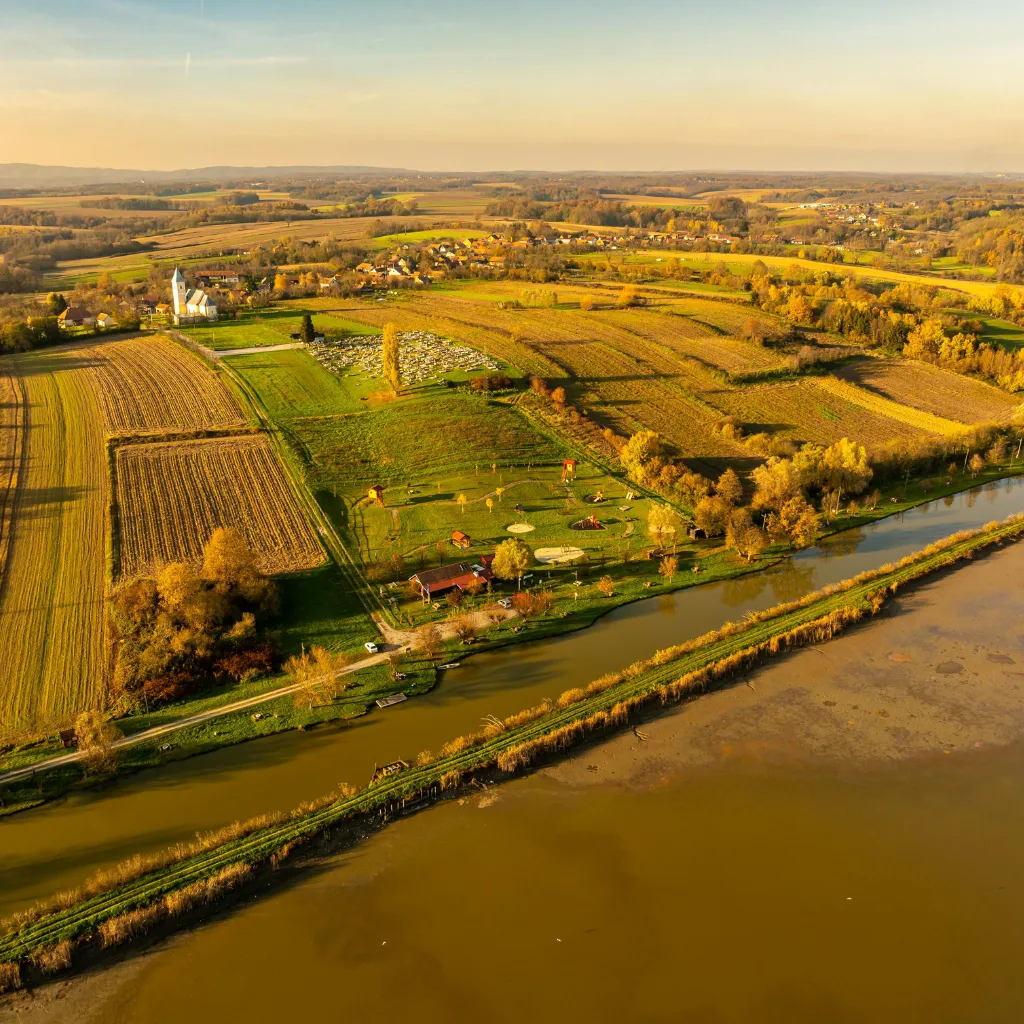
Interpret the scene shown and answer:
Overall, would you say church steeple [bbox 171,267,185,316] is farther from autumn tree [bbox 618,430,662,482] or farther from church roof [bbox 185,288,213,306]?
autumn tree [bbox 618,430,662,482]

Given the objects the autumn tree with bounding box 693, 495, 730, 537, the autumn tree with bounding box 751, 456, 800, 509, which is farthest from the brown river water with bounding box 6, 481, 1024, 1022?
the autumn tree with bounding box 751, 456, 800, 509

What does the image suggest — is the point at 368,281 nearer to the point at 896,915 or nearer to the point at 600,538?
the point at 600,538

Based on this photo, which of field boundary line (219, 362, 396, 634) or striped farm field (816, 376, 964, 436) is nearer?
field boundary line (219, 362, 396, 634)

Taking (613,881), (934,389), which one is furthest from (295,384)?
(934,389)

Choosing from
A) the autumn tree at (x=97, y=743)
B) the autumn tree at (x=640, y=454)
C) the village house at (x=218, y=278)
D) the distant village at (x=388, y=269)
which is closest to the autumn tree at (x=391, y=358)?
the autumn tree at (x=640, y=454)

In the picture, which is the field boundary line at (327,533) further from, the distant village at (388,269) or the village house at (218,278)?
the village house at (218,278)
